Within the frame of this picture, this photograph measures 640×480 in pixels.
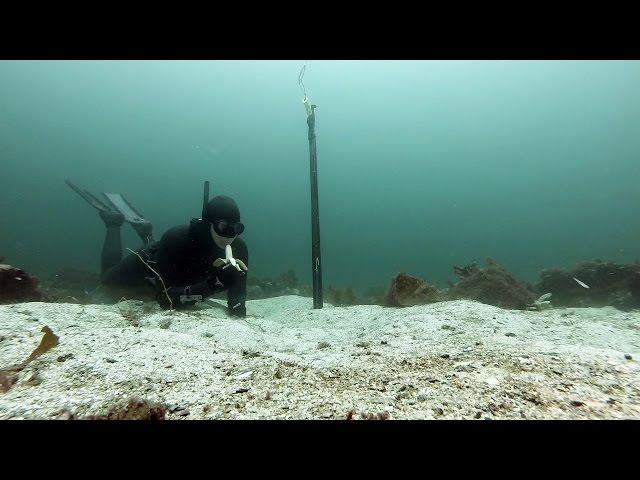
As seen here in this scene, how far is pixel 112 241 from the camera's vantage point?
378 inches

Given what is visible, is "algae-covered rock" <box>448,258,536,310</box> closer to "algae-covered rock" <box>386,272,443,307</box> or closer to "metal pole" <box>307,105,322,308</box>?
"algae-covered rock" <box>386,272,443,307</box>

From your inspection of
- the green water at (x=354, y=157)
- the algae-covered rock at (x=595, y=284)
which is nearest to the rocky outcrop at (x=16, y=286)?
the algae-covered rock at (x=595, y=284)

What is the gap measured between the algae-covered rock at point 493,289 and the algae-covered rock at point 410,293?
504mm

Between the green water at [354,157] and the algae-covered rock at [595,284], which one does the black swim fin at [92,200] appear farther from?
the green water at [354,157]

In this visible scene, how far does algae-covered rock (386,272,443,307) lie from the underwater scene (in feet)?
0.12

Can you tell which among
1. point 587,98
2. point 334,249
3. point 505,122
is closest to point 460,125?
point 505,122

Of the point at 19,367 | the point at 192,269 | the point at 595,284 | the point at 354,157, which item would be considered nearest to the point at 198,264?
the point at 192,269

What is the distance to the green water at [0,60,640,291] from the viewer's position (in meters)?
86.4

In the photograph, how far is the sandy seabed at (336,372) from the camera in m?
1.70
